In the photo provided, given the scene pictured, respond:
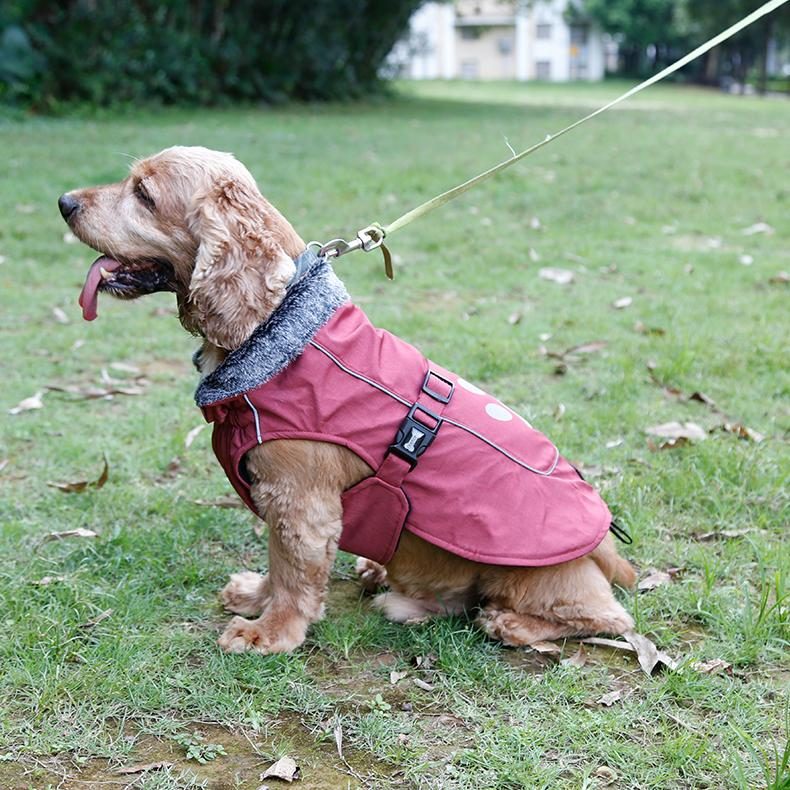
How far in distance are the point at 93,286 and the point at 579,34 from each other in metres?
83.7

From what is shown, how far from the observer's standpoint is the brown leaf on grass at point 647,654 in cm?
330

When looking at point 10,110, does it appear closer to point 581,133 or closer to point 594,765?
point 581,133

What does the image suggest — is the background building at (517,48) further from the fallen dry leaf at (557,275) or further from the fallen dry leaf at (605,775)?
the fallen dry leaf at (605,775)

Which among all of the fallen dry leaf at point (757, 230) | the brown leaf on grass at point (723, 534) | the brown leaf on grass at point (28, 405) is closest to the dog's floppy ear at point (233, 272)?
the brown leaf on grass at point (723, 534)

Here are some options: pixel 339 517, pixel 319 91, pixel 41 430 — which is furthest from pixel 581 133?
pixel 339 517

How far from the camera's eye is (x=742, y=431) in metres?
5.07

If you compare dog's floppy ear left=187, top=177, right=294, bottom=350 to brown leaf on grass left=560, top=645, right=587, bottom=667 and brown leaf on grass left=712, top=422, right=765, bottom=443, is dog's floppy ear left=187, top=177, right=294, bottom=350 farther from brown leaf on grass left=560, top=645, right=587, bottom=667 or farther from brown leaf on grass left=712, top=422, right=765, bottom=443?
brown leaf on grass left=712, top=422, right=765, bottom=443

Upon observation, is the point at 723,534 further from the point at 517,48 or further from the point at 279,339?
the point at 517,48

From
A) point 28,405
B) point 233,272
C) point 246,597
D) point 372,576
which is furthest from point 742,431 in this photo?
point 28,405

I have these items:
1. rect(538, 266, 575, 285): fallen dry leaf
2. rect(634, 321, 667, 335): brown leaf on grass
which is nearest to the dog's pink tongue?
rect(634, 321, 667, 335): brown leaf on grass

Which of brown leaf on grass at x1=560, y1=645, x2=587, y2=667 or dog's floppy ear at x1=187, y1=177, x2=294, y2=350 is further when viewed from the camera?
brown leaf on grass at x1=560, y1=645, x2=587, y2=667

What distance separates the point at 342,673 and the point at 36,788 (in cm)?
105

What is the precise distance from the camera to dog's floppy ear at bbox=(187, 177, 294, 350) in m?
3.17

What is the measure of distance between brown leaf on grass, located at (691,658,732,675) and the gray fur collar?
5.70 feet
